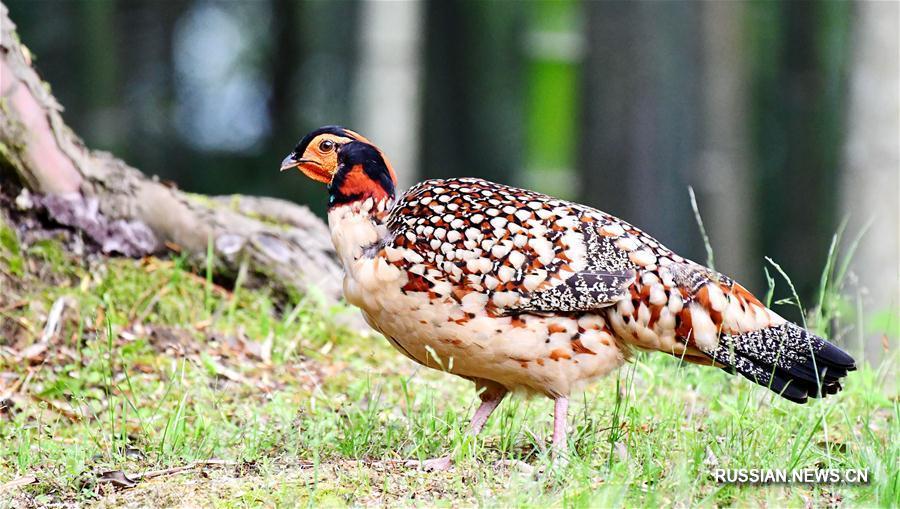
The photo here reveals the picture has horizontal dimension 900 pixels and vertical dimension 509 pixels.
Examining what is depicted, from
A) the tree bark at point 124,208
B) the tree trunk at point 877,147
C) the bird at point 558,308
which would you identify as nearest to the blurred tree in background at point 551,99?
the tree trunk at point 877,147

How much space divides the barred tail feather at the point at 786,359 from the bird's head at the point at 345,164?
168cm

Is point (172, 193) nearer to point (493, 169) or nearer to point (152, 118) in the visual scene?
point (152, 118)

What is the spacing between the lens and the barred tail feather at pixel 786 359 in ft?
14.2

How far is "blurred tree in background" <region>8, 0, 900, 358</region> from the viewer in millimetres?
12203

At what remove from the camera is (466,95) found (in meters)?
23.4

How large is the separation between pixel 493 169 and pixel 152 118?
24.0 ft

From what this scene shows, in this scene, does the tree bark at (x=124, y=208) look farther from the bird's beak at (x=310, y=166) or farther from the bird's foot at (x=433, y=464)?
the bird's foot at (x=433, y=464)

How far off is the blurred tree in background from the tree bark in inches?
238

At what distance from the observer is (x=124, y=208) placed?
21.6 feet

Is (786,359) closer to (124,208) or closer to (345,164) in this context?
(345,164)

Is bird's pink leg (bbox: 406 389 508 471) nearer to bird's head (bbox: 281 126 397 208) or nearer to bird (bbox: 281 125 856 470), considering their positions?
bird (bbox: 281 125 856 470)

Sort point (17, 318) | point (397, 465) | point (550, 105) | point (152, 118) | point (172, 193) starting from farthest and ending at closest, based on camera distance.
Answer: point (550, 105) → point (152, 118) → point (172, 193) → point (17, 318) → point (397, 465)

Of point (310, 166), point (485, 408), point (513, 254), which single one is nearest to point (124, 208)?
point (310, 166)

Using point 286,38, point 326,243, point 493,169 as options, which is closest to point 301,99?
point 286,38
